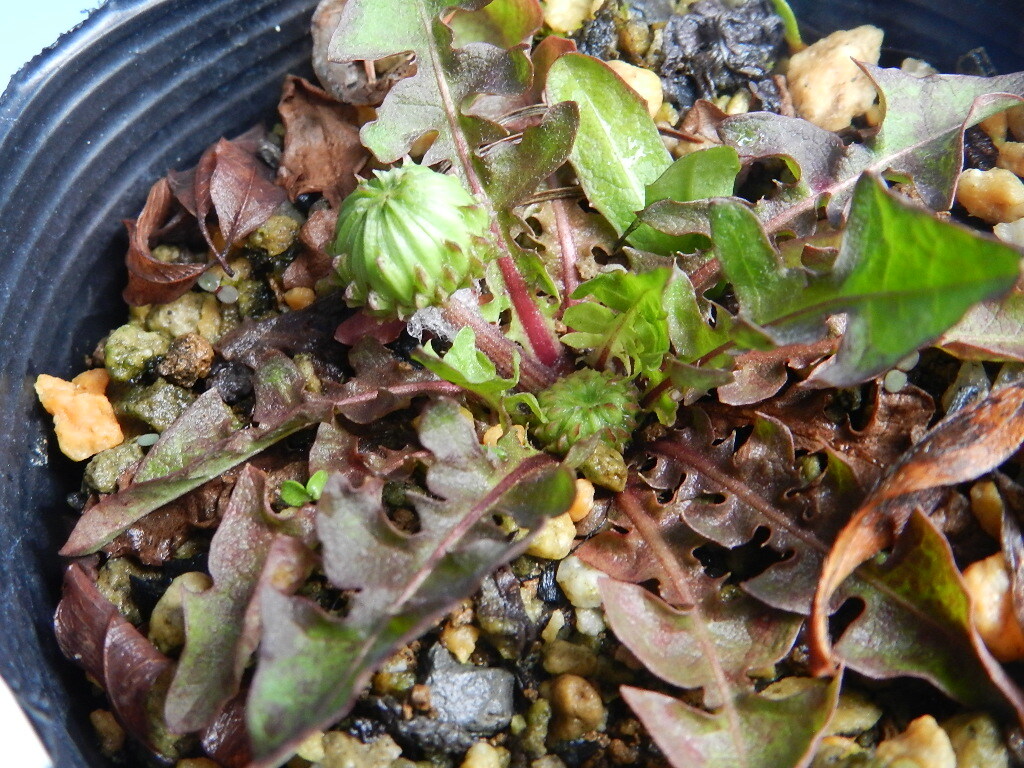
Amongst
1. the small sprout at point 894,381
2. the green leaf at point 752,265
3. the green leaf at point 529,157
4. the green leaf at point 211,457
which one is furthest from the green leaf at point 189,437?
the small sprout at point 894,381

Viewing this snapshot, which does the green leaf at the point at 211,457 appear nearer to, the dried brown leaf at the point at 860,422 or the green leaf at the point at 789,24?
the dried brown leaf at the point at 860,422

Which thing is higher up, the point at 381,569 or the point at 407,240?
the point at 407,240

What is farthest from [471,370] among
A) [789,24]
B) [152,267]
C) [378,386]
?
[789,24]

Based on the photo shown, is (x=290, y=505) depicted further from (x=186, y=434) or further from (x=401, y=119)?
(x=401, y=119)

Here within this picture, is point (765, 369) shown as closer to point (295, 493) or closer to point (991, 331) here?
point (991, 331)

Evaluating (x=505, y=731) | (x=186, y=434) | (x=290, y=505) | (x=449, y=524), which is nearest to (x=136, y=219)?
(x=186, y=434)

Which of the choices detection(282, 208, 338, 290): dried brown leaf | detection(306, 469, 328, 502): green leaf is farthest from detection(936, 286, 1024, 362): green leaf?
detection(282, 208, 338, 290): dried brown leaf
